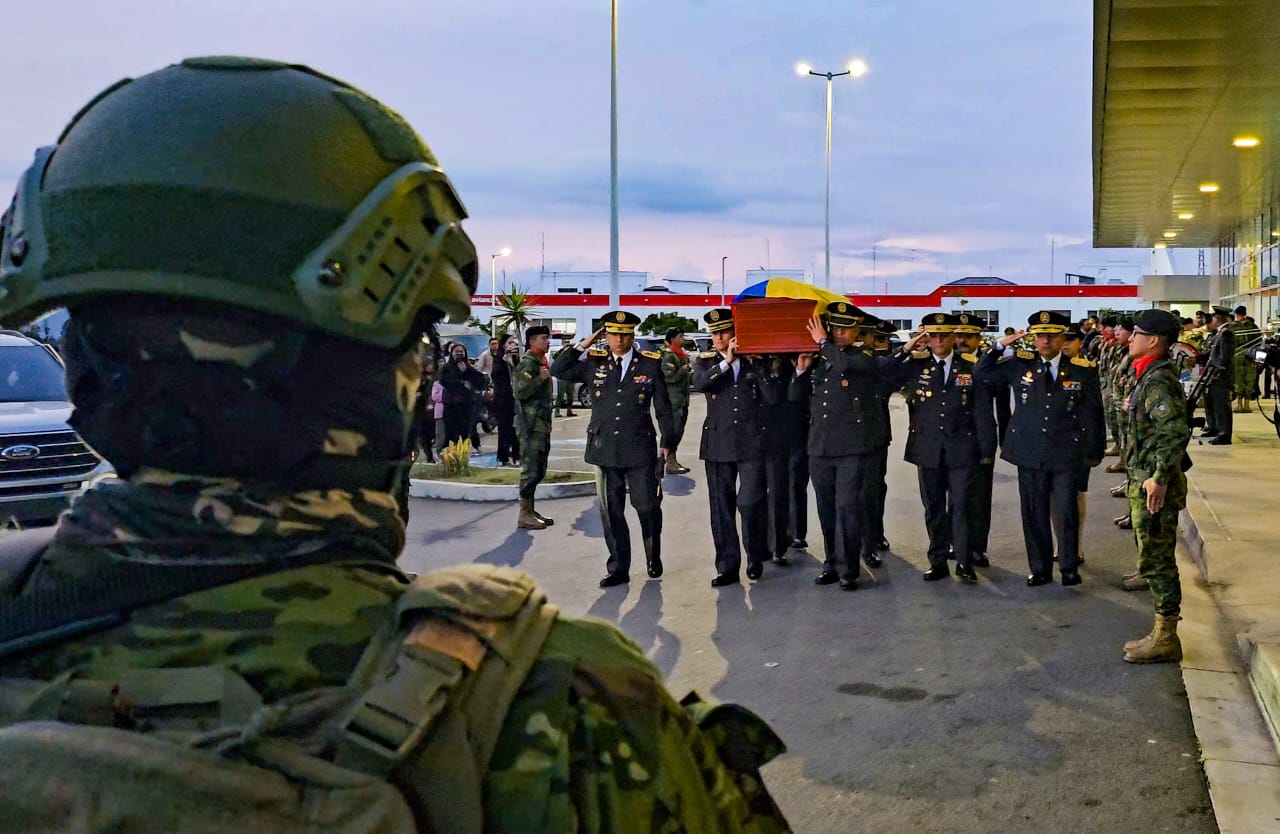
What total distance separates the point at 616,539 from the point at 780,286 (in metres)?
2.49

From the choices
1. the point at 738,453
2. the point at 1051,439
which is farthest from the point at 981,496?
the point at 738,453

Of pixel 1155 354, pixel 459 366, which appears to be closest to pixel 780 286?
pixel 1155 354

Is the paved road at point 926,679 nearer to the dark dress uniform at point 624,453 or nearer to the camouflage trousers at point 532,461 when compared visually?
the dark dress uniform at point 624,453

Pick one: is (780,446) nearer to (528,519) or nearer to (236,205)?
(528,519)

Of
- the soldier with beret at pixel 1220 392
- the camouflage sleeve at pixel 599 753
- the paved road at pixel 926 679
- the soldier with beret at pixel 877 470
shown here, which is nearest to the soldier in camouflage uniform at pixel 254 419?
the camouflage sleeve at pixel 599 753

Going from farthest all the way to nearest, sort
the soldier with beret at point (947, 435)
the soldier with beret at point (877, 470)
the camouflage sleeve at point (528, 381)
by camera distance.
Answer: the camouflage sleeve at point (528, 381), the soldier with beret at point (877, 470), the soldier with beret at point (947, 435)

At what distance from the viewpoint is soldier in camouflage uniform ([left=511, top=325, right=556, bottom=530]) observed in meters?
9.79

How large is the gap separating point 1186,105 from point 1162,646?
29.9 ft

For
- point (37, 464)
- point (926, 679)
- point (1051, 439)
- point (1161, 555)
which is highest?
point (1051, 439)

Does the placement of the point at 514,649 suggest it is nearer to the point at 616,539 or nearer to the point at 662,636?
the point at 662,636

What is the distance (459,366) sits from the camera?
1397 cm

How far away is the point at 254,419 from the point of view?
1.08 m

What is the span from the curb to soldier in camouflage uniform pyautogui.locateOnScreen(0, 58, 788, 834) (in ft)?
33.3

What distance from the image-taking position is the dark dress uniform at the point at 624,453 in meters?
7.50
